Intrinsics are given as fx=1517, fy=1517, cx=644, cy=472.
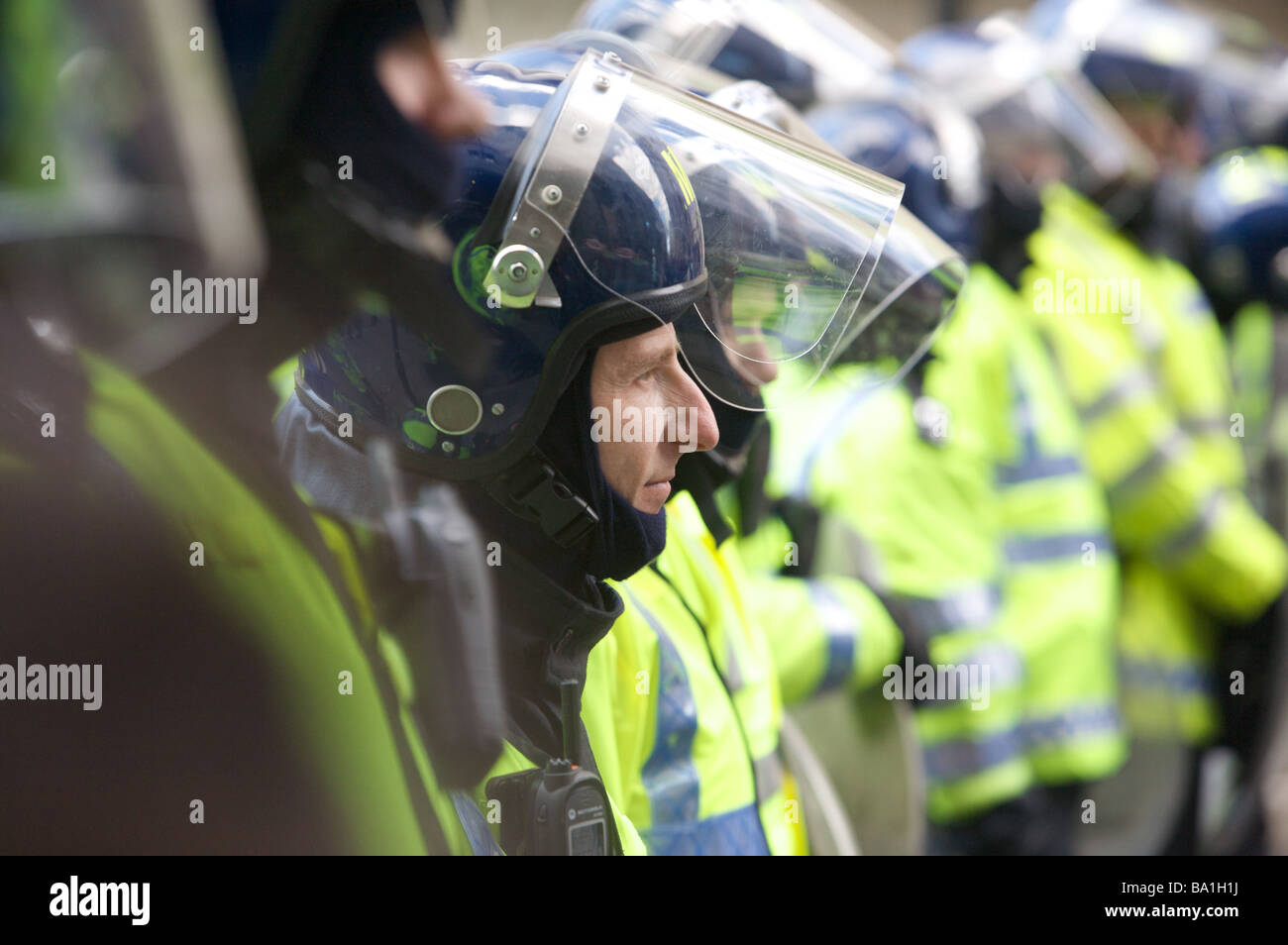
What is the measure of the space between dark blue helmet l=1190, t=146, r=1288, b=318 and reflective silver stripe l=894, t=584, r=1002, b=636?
48.4 inches

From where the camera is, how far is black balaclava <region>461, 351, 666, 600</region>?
4.88ft


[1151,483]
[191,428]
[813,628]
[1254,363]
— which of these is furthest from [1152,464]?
[191,428]

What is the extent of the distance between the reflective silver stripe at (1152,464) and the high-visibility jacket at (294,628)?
197 cm

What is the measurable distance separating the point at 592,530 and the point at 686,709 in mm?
269

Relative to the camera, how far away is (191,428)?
4.91 feet

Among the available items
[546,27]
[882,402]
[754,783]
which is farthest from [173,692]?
[882,402]

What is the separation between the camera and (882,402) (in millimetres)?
2543

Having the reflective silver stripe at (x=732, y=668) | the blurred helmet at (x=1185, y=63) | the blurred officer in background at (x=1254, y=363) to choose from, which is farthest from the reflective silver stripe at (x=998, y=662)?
the blurred helmet at (x=1185, y=63)

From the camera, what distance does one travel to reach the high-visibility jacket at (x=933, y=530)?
8.01 ft

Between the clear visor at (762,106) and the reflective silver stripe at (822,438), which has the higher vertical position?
the clear visor at (762,106)

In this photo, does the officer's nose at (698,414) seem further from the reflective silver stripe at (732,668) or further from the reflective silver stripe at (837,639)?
the reflective silver stripe at (837,639)

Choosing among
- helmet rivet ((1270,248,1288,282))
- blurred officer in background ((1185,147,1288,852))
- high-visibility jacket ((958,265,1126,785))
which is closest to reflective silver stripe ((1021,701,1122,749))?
high-visibility jacket ((958,265,1126,785))

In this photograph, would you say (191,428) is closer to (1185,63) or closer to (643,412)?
(643,412)
